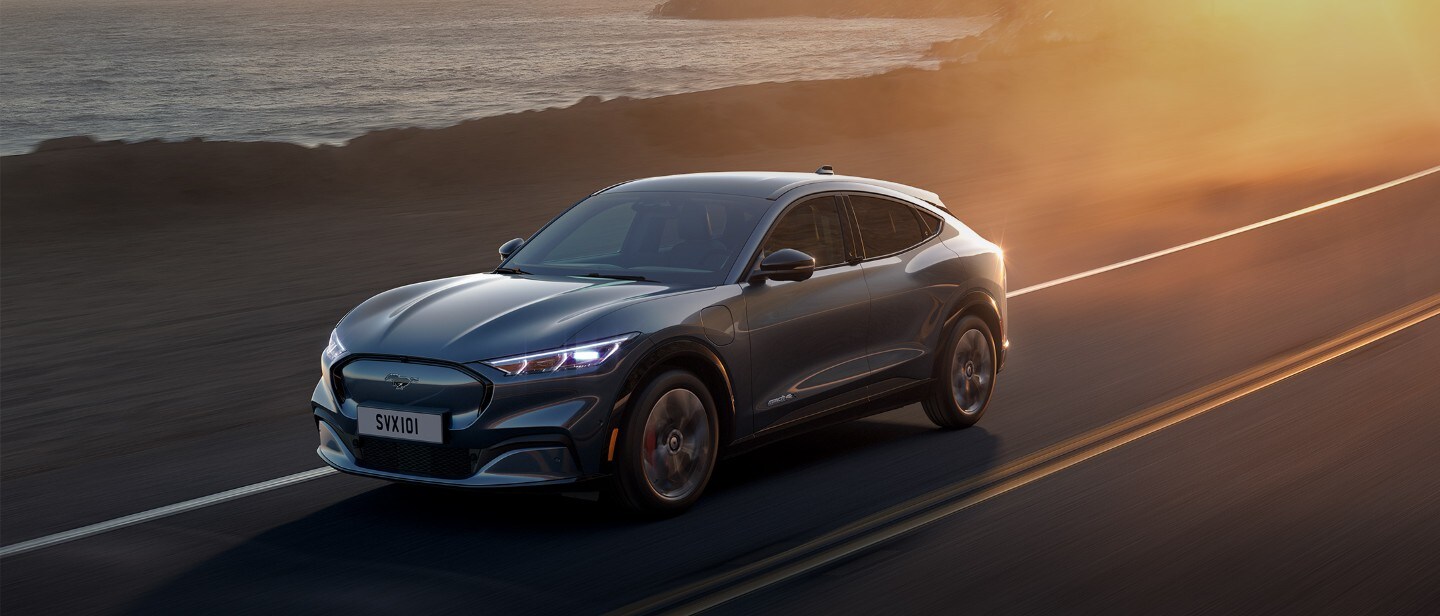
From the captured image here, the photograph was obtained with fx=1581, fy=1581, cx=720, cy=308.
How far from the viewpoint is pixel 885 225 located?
28.3ft

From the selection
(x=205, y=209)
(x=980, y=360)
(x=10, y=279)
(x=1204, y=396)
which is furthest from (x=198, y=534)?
(x=205, y=209)

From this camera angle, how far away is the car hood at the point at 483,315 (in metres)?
6.61

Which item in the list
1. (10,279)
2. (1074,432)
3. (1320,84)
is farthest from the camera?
(1320,84)

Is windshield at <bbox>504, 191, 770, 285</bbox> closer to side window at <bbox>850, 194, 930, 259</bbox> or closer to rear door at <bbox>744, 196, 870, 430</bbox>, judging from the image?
rear door at <bbox>744, 196, 870, 430</bbox>

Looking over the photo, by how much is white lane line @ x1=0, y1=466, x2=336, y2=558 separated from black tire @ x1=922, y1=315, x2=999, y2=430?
3293 millimetres

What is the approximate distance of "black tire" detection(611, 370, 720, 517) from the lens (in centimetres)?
670

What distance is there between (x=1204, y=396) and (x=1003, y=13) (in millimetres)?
65642

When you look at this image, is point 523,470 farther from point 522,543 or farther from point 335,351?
point 335,351

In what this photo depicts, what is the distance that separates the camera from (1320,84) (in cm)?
4425

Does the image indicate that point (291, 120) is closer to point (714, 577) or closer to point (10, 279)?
point (10, 279)

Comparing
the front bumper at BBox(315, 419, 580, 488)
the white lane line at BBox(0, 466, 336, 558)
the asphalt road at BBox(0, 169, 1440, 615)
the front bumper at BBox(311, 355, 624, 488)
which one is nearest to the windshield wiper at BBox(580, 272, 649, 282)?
the front bumper at BBox(311, 355, 624, 488)

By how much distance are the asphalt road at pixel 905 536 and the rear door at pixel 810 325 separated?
432mm

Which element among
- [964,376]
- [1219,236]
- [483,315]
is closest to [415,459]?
[483,315]

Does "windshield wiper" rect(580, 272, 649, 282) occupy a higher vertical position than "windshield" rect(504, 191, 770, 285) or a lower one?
lower
